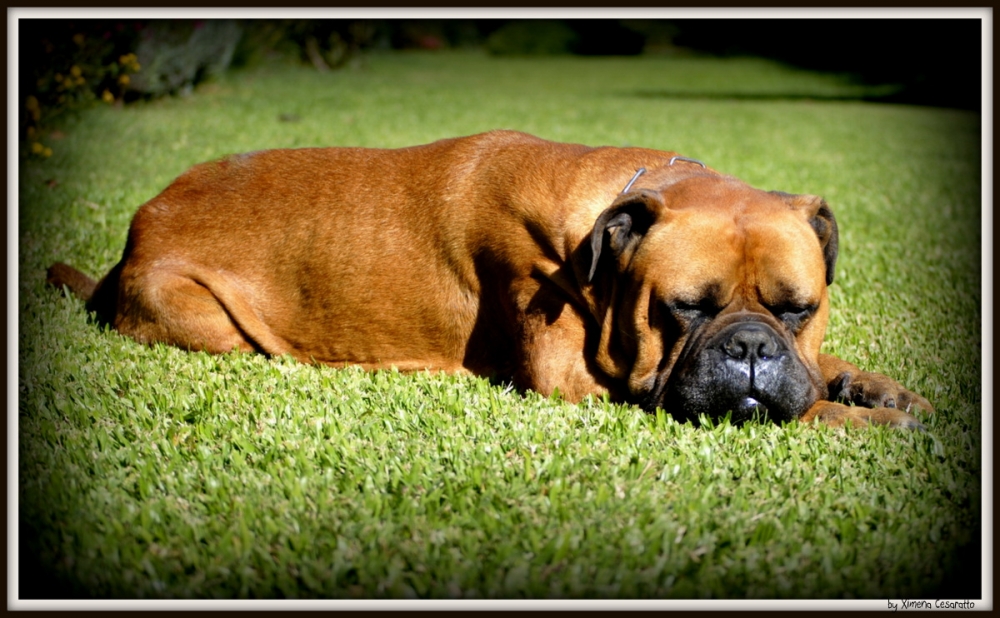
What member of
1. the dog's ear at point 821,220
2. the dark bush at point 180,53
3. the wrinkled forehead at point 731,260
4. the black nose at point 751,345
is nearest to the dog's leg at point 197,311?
the wrinkled forehead at point 731,260

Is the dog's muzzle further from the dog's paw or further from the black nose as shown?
the dog's paw

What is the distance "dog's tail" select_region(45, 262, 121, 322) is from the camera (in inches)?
214

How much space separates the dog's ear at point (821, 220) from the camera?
423 cm

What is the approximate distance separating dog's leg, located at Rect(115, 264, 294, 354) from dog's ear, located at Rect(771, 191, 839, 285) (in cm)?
264

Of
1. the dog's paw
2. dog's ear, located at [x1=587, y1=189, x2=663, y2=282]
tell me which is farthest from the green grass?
dog's ear, located at [x1=587, y1=189, x2=663, y2=282]

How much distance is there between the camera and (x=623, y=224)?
13.5ft

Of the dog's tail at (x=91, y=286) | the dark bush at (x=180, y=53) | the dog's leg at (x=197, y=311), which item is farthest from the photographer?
the dark bush at (x=180, y=53)

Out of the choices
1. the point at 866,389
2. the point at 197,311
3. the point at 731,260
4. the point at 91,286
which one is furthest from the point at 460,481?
the point at 91,286

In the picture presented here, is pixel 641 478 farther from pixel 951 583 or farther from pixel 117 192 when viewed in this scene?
pixel 117 192

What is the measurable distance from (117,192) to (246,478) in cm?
606

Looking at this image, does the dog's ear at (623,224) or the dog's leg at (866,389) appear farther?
the dog's leg at (866,389)

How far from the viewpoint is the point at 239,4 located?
459 centimetres

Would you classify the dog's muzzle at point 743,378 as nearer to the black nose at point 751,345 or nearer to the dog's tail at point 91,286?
the black nose at point 751,345

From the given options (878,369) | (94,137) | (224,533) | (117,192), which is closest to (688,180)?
(878,369)
